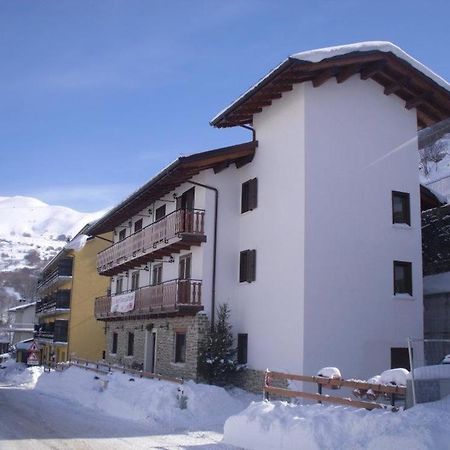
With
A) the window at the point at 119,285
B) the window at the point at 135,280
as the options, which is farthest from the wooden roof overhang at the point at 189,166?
the window at the point at 119,285

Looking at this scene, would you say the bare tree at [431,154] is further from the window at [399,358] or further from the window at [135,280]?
the window at [399,358]

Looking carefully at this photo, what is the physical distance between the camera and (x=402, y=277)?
2084 centimetres

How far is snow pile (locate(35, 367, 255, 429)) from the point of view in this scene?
15976 millimetres

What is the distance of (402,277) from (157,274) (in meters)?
12.5

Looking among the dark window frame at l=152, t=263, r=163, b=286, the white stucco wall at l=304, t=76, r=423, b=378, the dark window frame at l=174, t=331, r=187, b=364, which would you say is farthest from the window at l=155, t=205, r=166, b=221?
the white stucco wall at l=304, t=76, r=423, b=378

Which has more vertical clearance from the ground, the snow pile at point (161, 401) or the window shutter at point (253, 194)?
the window shutter at point (253, 194)

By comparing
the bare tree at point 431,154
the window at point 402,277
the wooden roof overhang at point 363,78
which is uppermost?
the bare tree at point 431,154

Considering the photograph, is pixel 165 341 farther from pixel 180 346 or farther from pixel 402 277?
pixel 402 277

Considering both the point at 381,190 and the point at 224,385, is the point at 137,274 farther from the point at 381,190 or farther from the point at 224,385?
the point at 381,190

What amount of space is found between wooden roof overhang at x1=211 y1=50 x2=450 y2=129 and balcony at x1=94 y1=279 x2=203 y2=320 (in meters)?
6.75

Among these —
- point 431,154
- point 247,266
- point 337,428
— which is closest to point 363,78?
point 247,266

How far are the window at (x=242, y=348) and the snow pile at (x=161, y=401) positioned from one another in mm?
1543

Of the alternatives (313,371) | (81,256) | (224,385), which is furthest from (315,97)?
(81,256)

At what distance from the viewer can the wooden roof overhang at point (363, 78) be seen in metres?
19.4
